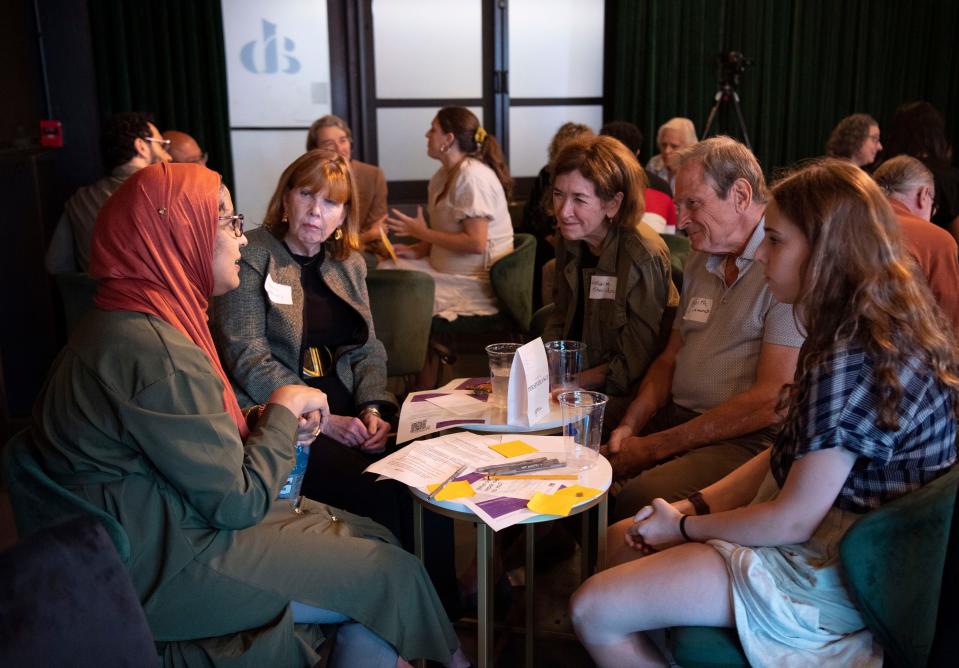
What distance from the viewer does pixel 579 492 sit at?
5.87 ft

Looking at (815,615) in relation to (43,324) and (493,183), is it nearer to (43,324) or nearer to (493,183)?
(493,183)

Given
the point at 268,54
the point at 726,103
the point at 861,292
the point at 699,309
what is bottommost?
the point at 699,309

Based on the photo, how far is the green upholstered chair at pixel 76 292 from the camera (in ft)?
11.0

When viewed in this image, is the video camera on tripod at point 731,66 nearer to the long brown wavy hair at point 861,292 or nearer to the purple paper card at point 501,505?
the long brown wavy hair at point 861,292

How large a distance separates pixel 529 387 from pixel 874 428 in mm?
776

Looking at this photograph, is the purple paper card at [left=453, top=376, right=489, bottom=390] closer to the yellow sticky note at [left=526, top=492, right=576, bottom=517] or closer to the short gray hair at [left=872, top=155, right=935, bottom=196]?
the yellow sticky note at [left=526, top=492, right=576, bottom=517]

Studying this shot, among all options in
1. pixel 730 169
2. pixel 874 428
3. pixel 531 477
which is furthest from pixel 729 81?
pixel 874 428

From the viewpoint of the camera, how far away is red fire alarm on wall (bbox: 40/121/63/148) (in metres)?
4.59

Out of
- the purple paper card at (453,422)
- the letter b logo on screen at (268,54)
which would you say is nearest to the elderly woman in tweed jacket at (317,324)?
the purple paper card at (453,422)

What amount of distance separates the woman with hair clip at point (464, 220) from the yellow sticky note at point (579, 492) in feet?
7.89

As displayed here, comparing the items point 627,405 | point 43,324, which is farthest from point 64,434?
point 43,324

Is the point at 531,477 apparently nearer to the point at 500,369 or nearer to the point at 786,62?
the point at 500,369

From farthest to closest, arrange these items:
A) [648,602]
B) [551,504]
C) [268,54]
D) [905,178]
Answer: [268,54] < [905,178] < [551,504] < [648,602]

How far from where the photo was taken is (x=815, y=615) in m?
1.54
